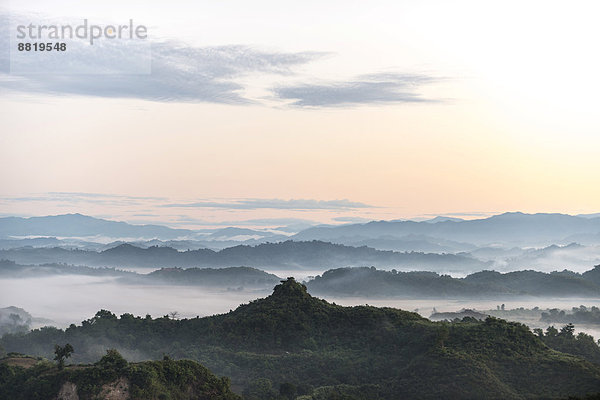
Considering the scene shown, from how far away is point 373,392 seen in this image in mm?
81125

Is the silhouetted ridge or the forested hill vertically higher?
the silhouetted ridge

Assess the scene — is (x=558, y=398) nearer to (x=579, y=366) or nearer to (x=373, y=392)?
(x=579, y=366)

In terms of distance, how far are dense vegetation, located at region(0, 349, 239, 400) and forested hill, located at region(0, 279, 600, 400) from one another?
12992 mm

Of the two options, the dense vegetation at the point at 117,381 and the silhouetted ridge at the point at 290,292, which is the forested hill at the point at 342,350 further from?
the dense vegetation at the point at 117,381

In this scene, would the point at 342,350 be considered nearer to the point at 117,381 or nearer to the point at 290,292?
the point at 290,292

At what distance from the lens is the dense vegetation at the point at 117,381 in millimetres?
63984

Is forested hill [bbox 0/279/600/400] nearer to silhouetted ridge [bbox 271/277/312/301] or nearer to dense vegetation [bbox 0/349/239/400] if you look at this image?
silhouetted ridge [bbox 271/277/312/301]

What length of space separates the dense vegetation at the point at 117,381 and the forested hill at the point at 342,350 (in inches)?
512

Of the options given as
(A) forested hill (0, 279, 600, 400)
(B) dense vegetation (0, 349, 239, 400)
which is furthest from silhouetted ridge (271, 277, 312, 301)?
(B) dense vegetation (0, 349, 239, 400)

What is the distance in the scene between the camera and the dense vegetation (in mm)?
63984

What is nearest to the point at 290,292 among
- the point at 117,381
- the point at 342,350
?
the point at 342,350

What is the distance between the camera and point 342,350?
340 ft

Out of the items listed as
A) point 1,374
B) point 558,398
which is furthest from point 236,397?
point 558,398

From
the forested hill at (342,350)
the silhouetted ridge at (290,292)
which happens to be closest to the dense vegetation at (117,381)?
the forested hill at (342,350)
